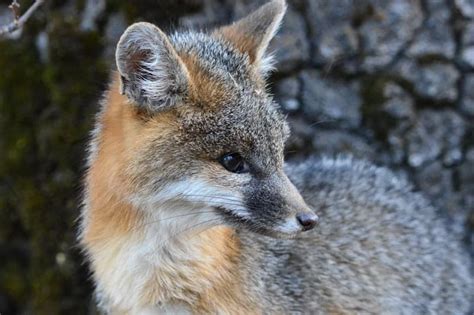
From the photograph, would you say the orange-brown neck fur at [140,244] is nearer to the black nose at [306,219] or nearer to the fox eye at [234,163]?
the fox eye at [234,163]

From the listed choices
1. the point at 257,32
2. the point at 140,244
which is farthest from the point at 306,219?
the point at 257,32

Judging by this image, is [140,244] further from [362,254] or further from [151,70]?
[362,254]

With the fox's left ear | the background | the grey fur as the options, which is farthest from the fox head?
the background

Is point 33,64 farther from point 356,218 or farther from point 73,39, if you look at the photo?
point 356,218

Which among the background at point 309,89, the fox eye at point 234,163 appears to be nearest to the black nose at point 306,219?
the fox eye at point 234,163

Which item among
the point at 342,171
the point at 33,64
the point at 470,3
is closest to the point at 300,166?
the point at 342,171

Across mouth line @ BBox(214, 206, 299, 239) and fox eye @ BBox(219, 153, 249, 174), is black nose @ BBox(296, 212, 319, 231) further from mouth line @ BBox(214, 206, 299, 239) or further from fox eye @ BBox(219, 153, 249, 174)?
fox eye @ BBox(219, 153, 249, 174)

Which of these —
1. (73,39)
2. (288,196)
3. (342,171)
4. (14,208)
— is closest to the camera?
(288,196)
